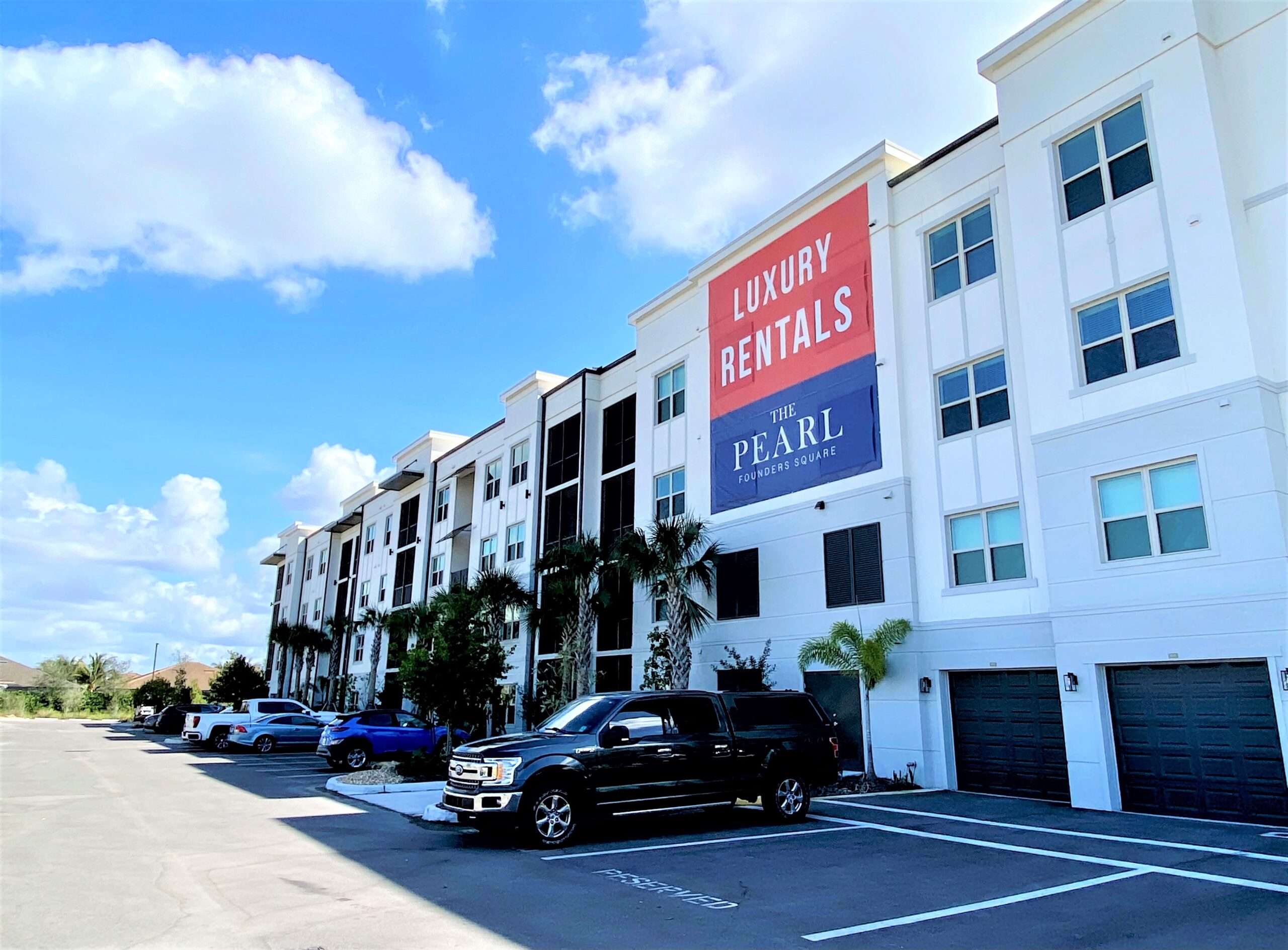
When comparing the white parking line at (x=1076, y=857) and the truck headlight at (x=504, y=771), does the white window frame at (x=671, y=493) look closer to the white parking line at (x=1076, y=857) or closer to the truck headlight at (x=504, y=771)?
the white parking line at (x=1076, y=857)

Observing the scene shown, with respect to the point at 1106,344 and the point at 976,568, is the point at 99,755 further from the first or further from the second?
the point at 1106,344

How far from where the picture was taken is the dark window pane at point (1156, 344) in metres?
14.3

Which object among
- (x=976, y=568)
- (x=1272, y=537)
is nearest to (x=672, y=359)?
(x=976, y=568)

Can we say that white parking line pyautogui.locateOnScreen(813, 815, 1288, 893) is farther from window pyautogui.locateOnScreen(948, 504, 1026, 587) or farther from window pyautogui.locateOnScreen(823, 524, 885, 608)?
window pyautogui.locateOnScreen(823, 524, 885, 608)

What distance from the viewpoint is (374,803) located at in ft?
53.4

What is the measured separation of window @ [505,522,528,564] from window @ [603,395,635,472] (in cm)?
605

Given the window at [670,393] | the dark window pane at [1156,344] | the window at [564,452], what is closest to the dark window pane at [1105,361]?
the dark window pane at [1156,344]

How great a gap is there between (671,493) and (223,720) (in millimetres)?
17669

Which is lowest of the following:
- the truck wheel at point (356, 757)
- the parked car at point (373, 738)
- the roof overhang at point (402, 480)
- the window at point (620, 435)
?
the truck wheel at point (356, 757)

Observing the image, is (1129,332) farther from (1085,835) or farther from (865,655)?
(1085,835)

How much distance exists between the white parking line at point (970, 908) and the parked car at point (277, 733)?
2524 centimetres

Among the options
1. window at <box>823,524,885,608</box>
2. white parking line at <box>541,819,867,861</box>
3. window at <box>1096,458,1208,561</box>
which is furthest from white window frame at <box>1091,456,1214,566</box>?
white parking line at <box>541,819,867,861</box>

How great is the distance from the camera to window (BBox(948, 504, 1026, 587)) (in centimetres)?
1689

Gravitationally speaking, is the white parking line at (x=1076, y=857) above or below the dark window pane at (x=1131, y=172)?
below
